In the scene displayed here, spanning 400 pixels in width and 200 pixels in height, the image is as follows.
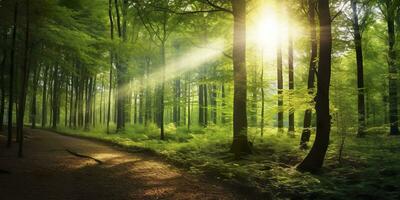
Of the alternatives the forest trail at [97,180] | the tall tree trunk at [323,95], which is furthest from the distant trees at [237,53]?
the forest trail at [97,180]

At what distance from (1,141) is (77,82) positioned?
16.7 meters

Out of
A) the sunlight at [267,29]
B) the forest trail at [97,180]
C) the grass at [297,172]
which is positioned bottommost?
the forest trail at [97,180]

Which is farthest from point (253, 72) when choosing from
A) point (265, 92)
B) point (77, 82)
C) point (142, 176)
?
point (77, 82)

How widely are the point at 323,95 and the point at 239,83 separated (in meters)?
3.54

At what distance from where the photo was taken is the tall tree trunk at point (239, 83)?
40.8 ft

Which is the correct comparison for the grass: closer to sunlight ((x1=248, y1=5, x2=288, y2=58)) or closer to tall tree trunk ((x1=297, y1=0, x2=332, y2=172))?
tall tree trunk ((x1=297, y1=0, x2=332, y2=172))

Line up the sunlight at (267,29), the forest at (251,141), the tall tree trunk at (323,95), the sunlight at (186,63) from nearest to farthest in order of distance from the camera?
the forest at (251,141), the tall tree trunk at (323,95), the sunlight at (267,29), the sunlight at (186,63)

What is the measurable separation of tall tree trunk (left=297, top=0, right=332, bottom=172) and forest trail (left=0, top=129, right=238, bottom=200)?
333 centimetres

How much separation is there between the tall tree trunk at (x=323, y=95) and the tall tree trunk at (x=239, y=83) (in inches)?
113

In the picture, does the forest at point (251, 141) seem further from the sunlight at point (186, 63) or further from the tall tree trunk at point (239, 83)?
the sunlight at point (186, 63)

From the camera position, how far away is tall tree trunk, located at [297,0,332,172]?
9.76 m

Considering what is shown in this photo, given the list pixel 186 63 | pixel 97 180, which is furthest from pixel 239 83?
pixel 186 63

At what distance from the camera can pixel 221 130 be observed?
19.8 m

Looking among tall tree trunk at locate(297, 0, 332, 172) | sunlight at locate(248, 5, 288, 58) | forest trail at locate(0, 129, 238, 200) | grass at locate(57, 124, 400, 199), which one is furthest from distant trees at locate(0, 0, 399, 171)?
forest trail at locate(0, 129, 238, 200)
